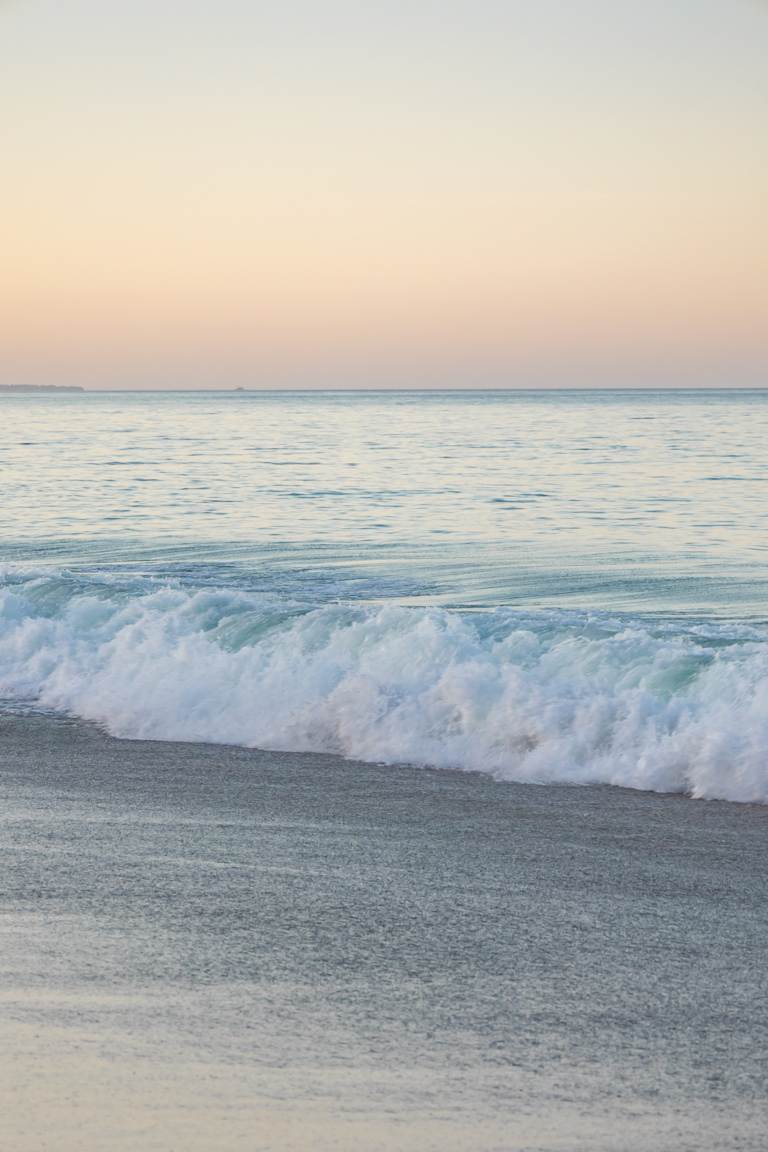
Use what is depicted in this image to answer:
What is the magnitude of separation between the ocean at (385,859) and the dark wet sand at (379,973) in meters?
0.02

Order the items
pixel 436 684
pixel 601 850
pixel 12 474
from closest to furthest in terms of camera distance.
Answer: pixel 601 850 < pixel 436 684 < pixel 12 474

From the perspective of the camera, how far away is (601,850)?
653 cm

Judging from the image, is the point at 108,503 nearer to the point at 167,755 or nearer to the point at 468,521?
the point at 468,521

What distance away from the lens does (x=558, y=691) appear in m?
9.25

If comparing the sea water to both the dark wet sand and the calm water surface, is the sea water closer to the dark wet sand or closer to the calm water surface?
the calm water surface

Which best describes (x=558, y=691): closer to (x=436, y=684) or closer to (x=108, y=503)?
(x=436, y=684)

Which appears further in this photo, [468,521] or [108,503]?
[108,503]

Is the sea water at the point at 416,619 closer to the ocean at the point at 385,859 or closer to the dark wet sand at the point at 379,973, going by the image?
the ocean at the point at 385,859

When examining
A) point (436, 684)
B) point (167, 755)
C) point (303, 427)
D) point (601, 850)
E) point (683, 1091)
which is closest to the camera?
point (683, 1091)

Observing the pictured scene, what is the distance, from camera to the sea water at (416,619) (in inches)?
348

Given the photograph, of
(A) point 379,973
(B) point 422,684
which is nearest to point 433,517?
(B) point 422,684

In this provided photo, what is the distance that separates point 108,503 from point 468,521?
318 inches

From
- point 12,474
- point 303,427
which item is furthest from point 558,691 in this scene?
point 303,427

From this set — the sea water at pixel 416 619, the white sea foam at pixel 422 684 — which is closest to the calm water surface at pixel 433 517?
the sea water at pixel 416 619
